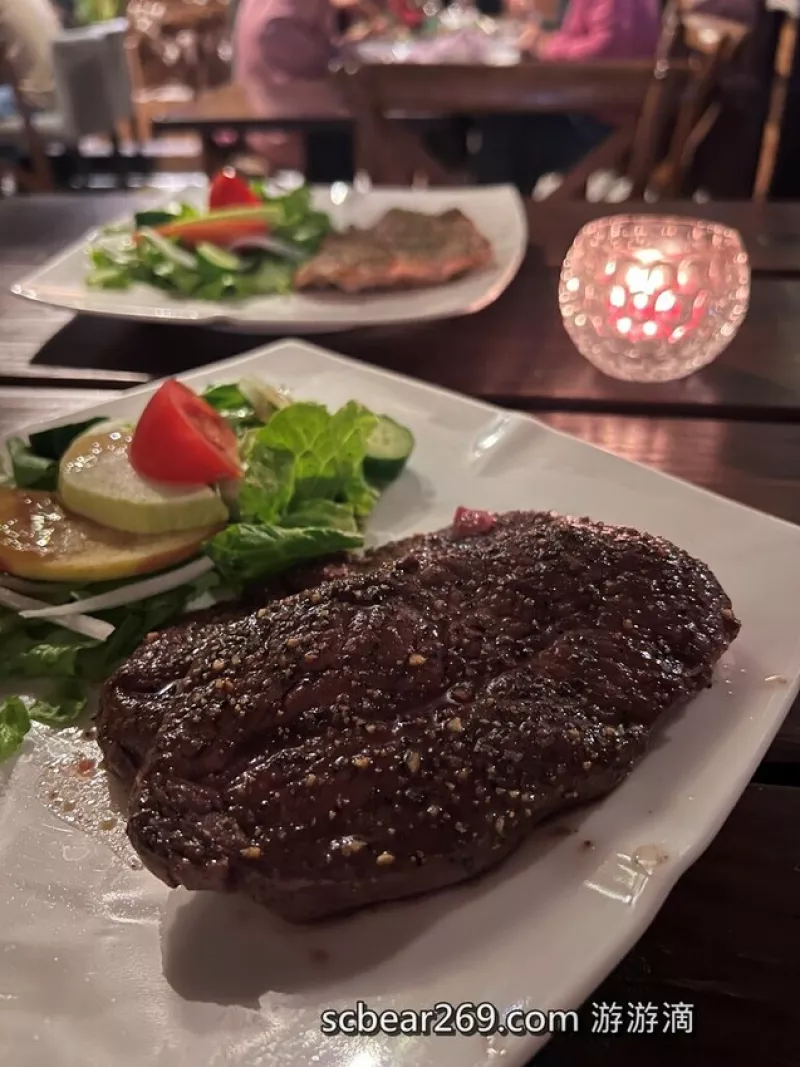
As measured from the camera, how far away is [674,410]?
2275mm

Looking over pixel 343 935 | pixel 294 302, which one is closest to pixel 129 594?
pixel 343 935

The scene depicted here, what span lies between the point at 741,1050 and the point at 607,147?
4.40 meters

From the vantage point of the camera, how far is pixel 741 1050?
0.98 metres

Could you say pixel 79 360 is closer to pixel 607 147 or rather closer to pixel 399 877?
pixel 399 877

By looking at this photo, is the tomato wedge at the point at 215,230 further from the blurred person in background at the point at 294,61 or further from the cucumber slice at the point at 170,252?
the blurred person in background at the point at 294,61

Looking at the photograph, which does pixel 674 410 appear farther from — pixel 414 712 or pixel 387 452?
pixel 414 712

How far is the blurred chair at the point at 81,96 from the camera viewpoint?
847 cm

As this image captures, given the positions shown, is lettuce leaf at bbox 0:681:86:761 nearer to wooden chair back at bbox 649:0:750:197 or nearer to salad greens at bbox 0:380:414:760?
salad greens at bbox 0:380:414:760

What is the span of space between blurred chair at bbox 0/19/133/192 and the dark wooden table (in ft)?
18.8

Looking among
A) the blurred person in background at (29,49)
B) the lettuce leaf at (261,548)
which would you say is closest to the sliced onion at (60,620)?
the lettuce leaf at (261,548)

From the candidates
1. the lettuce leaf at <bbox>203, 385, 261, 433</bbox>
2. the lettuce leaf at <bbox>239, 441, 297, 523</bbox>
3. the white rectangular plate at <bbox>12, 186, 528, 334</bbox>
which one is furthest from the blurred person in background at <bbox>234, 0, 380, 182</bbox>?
the lettuce leaf at <bbox>239, 441, 297, 523</bbox>

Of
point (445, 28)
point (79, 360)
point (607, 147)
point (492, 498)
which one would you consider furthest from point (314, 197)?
point (445, 28)

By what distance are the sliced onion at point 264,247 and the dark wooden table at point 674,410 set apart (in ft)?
1.56

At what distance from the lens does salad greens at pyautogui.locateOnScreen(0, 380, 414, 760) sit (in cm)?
148
